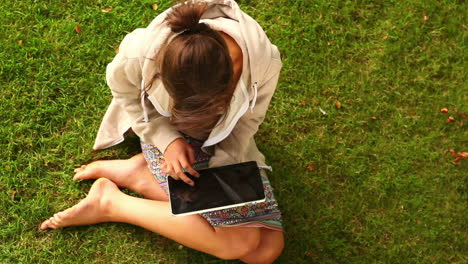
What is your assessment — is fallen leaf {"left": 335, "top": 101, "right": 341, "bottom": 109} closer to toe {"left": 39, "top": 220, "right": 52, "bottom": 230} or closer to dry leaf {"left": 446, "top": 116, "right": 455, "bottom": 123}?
dry leaf {"left": 446, "top": 116, "right": 455, "bottom": 123}

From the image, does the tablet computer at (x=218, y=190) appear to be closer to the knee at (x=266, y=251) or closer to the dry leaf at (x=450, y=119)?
the knee at (x=266, y=251)

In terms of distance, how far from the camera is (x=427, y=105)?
126 inches

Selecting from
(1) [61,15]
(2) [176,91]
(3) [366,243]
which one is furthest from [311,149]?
(1) [61,15]

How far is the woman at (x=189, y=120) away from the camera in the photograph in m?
1.68

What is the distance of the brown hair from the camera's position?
1.61 m

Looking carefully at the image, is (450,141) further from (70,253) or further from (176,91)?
(70,253)

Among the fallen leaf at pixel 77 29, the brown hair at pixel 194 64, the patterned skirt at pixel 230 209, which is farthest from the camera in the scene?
the fallen leaf at pixel 77 29

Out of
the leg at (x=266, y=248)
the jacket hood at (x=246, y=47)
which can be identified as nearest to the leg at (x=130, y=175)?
the leg at (x=266, y=248)

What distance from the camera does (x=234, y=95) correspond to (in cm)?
201

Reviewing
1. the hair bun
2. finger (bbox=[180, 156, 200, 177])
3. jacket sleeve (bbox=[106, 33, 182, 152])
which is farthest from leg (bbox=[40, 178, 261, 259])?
the hair bun

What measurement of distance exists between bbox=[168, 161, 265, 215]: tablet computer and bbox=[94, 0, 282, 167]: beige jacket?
0.09 meters

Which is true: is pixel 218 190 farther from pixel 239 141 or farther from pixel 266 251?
pixel 266 251

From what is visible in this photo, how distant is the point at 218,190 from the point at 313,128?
40.8 inches

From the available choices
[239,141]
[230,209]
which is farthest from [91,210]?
[239,141]
